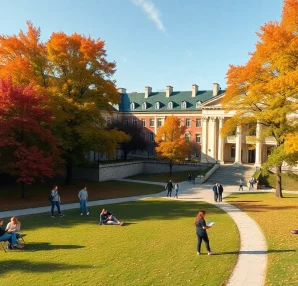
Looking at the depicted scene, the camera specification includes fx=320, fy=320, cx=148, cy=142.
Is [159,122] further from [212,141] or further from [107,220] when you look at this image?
[107,220]

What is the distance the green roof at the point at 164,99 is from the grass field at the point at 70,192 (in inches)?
1149

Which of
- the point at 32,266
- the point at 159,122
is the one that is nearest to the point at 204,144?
the point at 159,122

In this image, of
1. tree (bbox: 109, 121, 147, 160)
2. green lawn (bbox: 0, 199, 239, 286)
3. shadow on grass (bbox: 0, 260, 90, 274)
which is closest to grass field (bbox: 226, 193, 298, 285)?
green lawn (bbox: 0, 199, 239, 286)

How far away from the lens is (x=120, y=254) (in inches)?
483

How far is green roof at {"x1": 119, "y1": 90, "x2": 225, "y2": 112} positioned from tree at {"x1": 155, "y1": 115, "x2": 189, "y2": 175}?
17.3 m

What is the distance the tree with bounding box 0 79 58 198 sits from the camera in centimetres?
2495

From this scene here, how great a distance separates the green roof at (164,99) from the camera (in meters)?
65.6

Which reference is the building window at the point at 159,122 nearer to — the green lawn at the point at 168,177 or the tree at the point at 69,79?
the green lawn at the point at 168,177

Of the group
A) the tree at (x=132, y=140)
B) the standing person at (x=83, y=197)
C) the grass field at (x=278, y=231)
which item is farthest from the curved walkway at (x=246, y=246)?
the tree at (x=132, y=140)

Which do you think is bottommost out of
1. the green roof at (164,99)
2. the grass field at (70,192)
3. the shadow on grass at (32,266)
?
the grass field at (70,192)

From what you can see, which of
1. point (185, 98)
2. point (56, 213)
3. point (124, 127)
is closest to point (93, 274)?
point (56, 213)

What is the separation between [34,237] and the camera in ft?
49.9

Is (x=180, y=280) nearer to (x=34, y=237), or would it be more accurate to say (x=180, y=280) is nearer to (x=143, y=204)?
(x=34, y=237)

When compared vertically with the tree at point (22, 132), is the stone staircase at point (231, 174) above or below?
below
